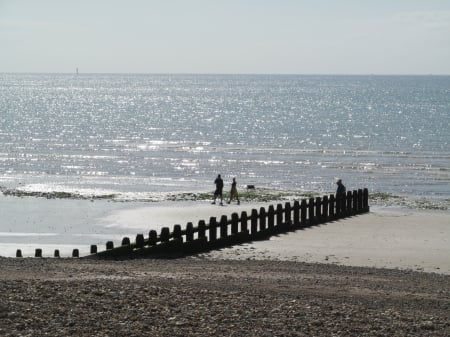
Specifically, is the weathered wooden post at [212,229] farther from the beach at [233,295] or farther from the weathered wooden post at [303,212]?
the weathered wooden post at [303,212]

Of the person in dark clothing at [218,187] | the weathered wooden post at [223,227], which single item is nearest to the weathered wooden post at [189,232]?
the weathered wooden post at [223,227]

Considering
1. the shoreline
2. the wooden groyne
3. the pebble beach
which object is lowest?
the shoreline

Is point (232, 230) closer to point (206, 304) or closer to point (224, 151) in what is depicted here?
point (206, 304)

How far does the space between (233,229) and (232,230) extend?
0.05 meters

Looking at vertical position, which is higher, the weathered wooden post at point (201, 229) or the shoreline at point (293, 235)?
the weathered wooden post at point (201, 229)

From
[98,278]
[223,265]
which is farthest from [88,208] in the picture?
[98,278]

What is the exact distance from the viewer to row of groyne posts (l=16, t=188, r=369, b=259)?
21862 mm

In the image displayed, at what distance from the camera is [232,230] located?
84.2 feet

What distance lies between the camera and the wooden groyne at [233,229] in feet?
72.0

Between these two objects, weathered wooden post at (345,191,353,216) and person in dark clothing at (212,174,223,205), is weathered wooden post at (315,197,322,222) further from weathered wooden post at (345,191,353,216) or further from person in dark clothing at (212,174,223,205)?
person in dark clothing at (212,174,223,205)

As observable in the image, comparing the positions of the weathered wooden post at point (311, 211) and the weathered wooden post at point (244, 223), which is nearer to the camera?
the weathered wooden post at point (244, 223)

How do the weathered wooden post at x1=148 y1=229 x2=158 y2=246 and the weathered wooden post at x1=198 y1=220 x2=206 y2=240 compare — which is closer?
the weathered wooden post at x1=148 y1=229 x2=158 y2=246

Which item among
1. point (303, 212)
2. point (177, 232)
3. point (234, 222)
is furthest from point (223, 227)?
point (303, 212)

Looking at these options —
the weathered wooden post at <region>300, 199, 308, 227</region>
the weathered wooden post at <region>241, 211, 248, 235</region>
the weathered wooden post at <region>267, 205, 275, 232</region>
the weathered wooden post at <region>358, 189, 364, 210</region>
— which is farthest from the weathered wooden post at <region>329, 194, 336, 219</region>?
the weathered wooden post at <region>241, 211, 248, 235</region>
